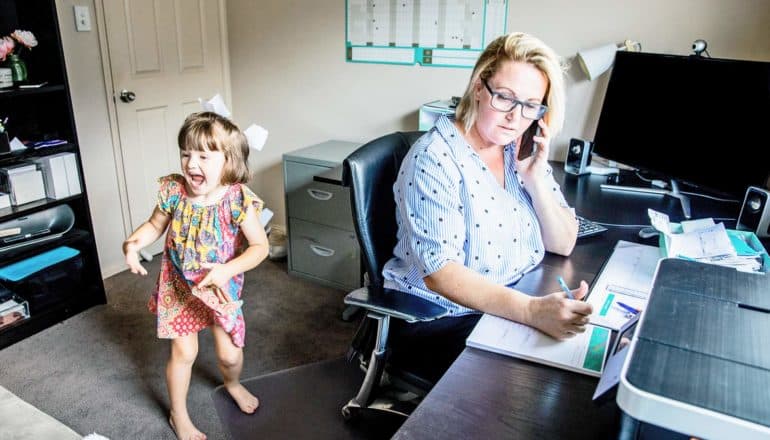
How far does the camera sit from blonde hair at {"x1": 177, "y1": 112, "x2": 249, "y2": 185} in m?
1.60

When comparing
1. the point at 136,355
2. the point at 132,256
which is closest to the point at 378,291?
the point at 132,256

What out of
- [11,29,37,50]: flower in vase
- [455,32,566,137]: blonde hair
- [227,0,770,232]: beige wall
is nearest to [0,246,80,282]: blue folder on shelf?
[11,29,37,50]: flower in vase

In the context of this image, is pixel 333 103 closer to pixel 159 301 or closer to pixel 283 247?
pixel 283 247

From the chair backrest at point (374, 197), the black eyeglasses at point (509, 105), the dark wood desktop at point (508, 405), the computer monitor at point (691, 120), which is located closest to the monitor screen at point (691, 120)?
the computer monitor at point (691, 120)

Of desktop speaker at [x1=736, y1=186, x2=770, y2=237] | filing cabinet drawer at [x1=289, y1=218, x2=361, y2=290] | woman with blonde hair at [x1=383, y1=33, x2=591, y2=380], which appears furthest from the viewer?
filing cabinet drawer at [x1=289, y1=218, x2=361, y2=290]

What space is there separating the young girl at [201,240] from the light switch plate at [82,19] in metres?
1.35

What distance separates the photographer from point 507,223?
1.38 meters

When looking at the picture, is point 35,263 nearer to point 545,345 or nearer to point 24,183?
point 24,183

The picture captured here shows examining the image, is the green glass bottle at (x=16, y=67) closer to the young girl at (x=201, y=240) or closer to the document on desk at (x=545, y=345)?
the young girl at (x=201, y=240)

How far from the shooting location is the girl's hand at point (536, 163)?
4.69ft

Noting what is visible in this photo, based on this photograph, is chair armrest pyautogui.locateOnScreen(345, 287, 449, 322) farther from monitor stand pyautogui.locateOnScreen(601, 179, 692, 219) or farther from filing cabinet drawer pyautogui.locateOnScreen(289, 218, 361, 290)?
filing cabinet drawer pyautogui.locateOnScreen(289, 218, 361, 290)

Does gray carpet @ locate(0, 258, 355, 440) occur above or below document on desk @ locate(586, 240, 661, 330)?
below

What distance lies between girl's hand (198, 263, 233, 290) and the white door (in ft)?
5.20

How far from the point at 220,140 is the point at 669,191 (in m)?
1.56
